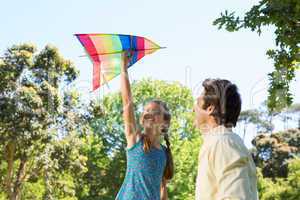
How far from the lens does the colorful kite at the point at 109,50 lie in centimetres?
599

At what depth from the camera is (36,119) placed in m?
27.3

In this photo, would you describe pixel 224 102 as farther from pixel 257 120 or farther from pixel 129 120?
pixel 257 120

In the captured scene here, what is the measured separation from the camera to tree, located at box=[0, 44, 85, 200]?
27.2 m

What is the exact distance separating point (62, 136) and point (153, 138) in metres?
24.9

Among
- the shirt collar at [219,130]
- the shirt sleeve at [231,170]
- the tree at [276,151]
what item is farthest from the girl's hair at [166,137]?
the tree at [276,151]

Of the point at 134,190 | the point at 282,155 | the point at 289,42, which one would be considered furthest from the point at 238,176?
the point at 282,155

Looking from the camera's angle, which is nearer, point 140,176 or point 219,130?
point 219,130

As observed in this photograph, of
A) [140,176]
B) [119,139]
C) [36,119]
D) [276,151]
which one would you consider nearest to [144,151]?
[140,176]

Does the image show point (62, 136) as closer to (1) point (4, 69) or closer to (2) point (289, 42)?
(1) point (4, 69)

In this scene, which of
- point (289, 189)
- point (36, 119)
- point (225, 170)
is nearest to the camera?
point (225, 170)

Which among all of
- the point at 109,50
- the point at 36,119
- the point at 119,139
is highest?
the point at 109,50

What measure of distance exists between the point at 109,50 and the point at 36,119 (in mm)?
21687

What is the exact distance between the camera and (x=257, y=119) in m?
55.4

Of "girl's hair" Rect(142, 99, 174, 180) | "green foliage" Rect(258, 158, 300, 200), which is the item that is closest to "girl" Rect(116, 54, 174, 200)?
"girl's hair" Rect(142, 99, 174, 180)
